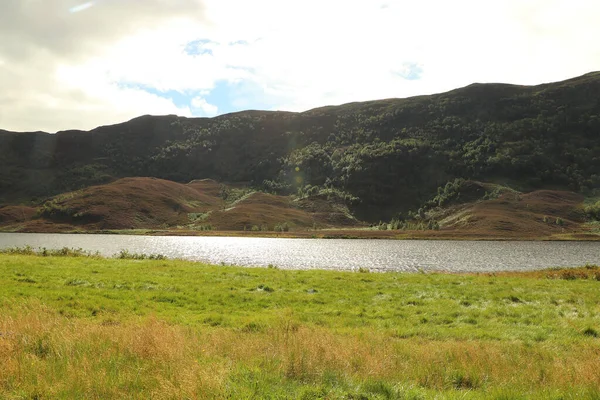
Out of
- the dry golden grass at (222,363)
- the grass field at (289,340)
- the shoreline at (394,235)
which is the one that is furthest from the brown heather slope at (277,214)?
the dry golden grass at (222,363)

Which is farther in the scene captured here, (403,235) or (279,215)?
(279,215)

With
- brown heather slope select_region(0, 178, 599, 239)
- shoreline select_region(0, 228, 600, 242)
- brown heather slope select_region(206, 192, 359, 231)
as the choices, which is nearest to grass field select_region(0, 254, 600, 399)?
shoreline select_region(0, 228, 600, 242)

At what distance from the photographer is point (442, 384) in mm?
9273

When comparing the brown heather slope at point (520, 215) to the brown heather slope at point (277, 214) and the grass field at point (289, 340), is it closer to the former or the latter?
the brown heather slope at point (277, 214)

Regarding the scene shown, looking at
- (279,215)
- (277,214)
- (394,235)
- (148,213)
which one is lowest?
(394,235)

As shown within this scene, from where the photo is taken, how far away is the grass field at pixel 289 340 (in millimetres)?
7883

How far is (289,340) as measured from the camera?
11.6 metres

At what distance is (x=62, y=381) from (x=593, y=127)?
237390mm

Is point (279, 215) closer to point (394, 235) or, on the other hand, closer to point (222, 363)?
point (394, 235)

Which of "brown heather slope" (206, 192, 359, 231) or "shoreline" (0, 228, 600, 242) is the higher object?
"brown heather slope" (206, 192, 359, 231)

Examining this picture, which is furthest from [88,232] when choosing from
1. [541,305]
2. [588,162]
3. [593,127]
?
[593,127]

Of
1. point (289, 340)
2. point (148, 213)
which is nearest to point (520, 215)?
point (148, 213)

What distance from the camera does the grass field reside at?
788cm

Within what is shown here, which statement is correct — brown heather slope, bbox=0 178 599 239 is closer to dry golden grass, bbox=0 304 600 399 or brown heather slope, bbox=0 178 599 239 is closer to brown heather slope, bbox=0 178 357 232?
brown heather slope, bbox=0 178 357 232
